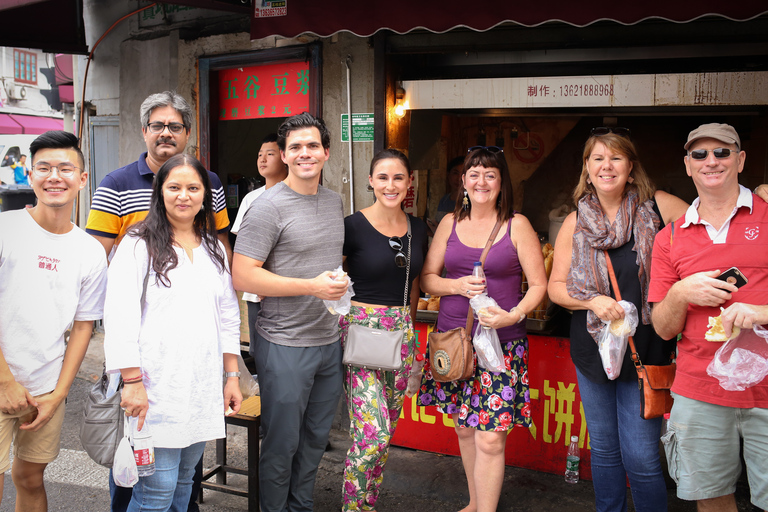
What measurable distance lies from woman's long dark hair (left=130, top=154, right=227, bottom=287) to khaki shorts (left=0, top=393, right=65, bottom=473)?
849 millimetres

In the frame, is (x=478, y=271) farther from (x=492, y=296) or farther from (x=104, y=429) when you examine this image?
(x=104, y=429)

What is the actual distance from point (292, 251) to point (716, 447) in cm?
207

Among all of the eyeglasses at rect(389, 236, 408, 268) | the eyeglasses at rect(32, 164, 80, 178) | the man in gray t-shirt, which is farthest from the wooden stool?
the eyeglasses at rect(32, 164, 80, 178)

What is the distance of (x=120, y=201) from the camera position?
10.0 ft

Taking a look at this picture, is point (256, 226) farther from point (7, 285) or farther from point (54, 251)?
point (7, 285)

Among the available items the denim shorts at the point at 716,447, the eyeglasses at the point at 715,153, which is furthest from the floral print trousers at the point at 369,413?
the eyeglasses at the point at 715,153

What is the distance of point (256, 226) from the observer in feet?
9.56

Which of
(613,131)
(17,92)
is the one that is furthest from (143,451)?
(17,92)

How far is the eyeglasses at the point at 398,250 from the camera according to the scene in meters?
3.21

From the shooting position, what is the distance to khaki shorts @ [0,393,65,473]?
99.2 inches

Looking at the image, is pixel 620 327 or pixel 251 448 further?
pixel 251 448

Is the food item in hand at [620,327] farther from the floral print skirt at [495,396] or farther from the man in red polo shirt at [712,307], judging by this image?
the floral print skirt at [495,396]

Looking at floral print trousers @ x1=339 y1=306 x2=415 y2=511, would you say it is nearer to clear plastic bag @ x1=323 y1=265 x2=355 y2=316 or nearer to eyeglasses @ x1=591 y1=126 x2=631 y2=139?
clear plastic bag @ x1=323 y1=265 x2=355 y2=316

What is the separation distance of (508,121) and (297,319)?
4.71m
